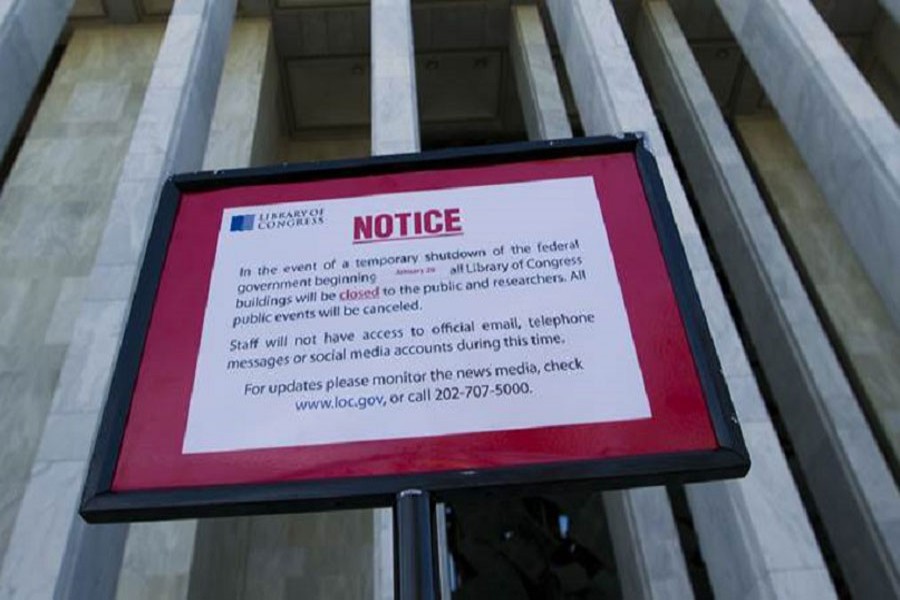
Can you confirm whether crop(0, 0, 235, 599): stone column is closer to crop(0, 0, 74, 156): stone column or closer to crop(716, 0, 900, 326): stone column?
crop(0, 0, 74, 156): stone column

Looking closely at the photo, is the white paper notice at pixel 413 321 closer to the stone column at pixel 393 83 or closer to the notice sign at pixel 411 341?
the notice sign at pixel 411 341

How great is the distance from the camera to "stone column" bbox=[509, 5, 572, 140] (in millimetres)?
12195

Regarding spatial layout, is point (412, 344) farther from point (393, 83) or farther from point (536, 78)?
point (536, 78)

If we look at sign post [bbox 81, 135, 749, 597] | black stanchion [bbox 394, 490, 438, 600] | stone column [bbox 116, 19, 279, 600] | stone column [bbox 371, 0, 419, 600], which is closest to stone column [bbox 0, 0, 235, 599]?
stone column [bbox 116, 19, 279, 600]

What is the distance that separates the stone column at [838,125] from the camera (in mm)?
7961

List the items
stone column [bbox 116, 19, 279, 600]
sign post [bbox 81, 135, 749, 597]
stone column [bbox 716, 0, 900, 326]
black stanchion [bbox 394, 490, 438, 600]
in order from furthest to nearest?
1. stone column [bbox 116, 19, 279, 600]
2. stone column [bbox 716, 0, 900, 326]
3. sign post [bbox 81, 135, 749, 597]
4. black stanchion [bbox 394, 490, 438, 600]

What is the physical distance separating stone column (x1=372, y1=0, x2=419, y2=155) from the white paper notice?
4063 millimetres

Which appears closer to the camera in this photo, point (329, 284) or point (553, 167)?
point (329, 284)

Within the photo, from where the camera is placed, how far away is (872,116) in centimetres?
845

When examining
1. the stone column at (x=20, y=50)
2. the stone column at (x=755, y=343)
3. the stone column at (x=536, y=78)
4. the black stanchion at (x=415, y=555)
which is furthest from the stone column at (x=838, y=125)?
the stone column at (x=20, y=50)

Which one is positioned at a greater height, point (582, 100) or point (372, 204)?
point (582, 100)

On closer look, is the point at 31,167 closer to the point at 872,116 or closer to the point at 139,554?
the point at 139,554

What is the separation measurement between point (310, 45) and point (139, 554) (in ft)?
30.2

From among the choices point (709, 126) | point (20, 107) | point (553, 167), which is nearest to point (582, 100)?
point (709, 126)
